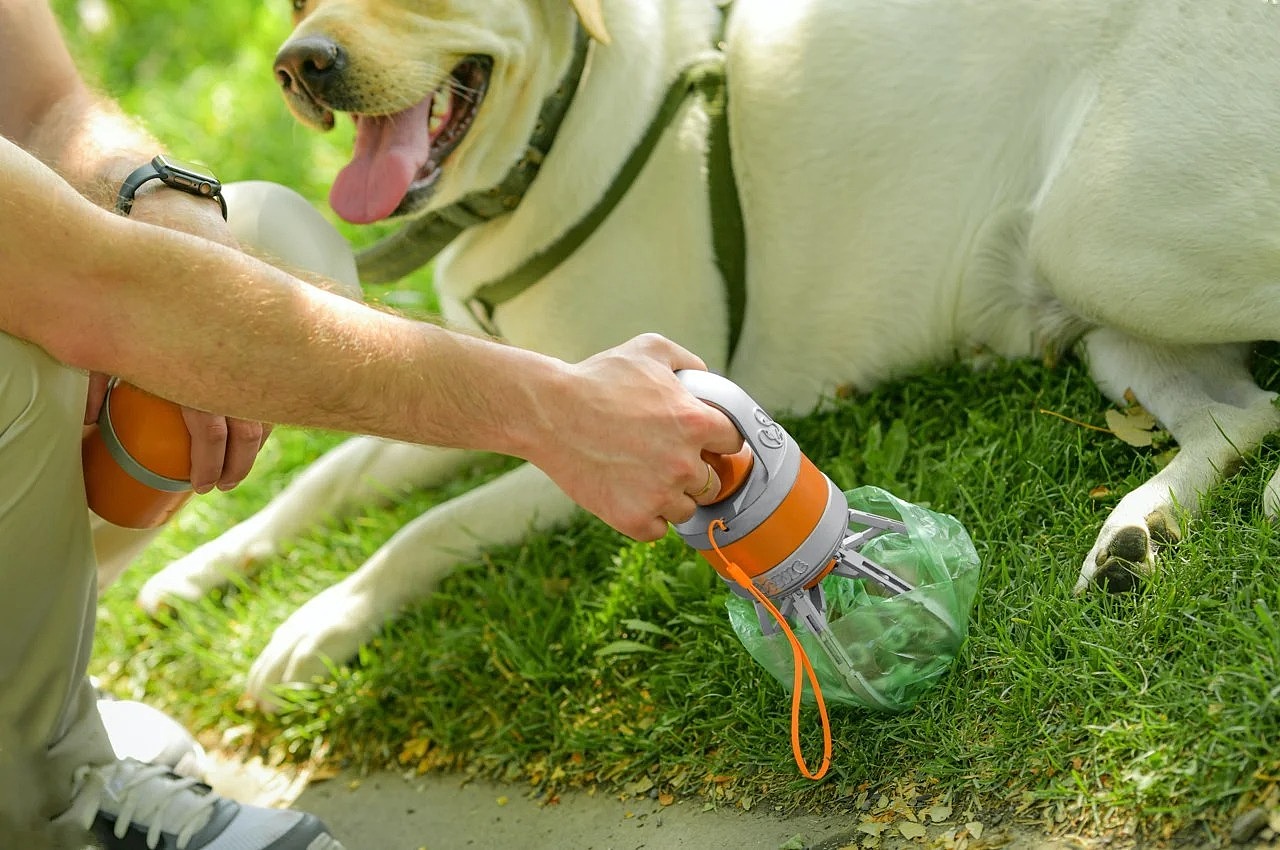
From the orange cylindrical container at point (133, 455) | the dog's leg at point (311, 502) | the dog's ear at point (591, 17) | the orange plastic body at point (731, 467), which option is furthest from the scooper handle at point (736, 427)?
the dog's leg at point (311, 502)

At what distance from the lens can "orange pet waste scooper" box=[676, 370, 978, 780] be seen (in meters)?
1.81

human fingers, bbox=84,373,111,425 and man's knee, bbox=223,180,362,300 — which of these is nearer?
human fingers, bbox=84,373,111,425

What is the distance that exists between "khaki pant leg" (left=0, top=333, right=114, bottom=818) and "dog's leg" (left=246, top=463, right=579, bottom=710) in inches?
28.0

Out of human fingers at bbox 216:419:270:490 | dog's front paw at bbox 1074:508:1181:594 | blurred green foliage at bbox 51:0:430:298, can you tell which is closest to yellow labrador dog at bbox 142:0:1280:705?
dog's front paw at bbox 1074:508:1181:594

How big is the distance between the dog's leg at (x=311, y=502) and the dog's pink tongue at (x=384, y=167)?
0.72m

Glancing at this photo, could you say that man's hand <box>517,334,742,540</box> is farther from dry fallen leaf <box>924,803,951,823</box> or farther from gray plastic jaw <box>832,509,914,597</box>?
dry fallen leaf <box>924,803,951,823</box>

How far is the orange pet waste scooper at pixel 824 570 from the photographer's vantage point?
5.95ft

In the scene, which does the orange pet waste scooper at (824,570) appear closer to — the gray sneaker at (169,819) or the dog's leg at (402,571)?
the gray sneaker at (169,819)

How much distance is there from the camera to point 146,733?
238 cm

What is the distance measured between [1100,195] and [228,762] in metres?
2.12

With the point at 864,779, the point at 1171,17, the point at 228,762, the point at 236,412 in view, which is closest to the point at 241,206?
the point at 236,412

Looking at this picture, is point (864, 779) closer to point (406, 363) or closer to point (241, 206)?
point (406, 363)

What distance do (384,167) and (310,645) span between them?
3.39ft

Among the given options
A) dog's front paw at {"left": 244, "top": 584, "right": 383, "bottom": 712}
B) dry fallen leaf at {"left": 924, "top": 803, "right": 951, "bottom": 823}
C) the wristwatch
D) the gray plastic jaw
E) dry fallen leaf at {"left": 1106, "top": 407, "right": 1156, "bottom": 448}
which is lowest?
dog's front paw at {"left": 244, "top": 584, "right": 383, "bottom": 712}
